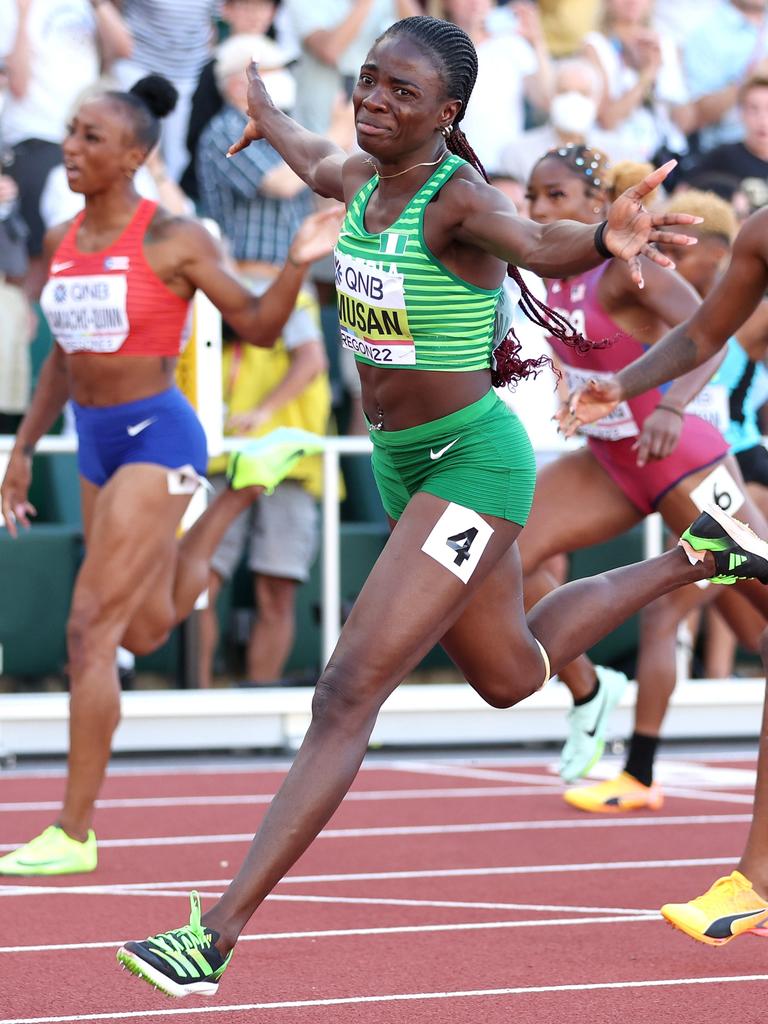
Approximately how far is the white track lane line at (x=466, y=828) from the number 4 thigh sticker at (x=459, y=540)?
109 inches

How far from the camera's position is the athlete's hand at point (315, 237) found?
604cm

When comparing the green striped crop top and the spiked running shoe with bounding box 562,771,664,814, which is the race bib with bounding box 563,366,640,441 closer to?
the spiked running shoe with bounding box 562,771,664,814

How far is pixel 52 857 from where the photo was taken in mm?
5965

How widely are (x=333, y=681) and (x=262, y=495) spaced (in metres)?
5.50

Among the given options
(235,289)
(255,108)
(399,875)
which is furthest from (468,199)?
(399,875)

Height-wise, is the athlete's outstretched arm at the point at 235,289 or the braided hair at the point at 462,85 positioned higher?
the braided hair at the point at 462,85

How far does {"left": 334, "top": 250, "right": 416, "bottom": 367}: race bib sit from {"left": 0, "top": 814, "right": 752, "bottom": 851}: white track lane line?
2882 mm

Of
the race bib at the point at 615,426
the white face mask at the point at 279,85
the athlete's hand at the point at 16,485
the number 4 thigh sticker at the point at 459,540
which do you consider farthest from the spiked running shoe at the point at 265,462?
the number 4 thigh sticker at the point at 459,540

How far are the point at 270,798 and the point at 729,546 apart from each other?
3.53 metres

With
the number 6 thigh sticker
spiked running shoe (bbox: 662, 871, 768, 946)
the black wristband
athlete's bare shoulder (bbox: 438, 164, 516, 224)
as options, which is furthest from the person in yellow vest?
the black wristband

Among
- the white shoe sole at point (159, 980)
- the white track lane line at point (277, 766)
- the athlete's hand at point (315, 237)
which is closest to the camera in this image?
the white shoe sole at point (159, 980)

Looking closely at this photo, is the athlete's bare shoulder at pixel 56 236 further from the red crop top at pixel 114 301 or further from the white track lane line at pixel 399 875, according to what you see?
the white track lane line at pixel 399 875

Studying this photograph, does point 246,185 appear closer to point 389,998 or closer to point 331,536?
point 331,536

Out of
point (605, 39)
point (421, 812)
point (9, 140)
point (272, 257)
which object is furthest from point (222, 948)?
point (605, 39)
